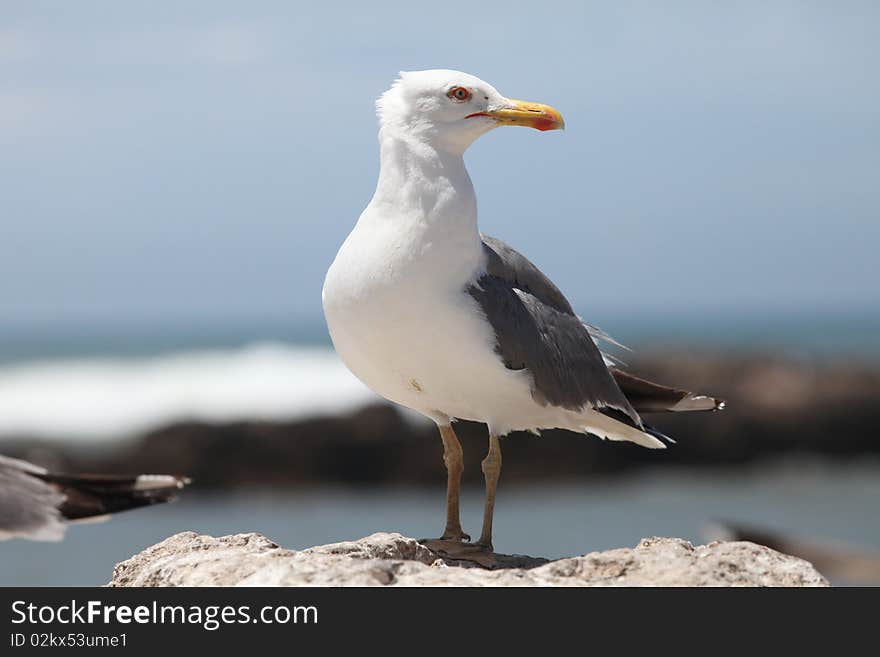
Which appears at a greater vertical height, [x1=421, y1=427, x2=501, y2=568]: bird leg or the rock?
[x1=421, y1=427, x2=501, y2=568]: bird leg

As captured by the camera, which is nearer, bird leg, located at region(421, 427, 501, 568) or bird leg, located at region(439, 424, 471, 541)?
bird leg, located at region(421, 427, 501, 568)

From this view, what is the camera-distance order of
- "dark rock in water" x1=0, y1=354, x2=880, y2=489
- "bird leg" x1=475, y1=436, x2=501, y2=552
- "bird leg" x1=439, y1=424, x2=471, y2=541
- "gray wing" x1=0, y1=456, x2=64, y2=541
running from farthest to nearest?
"dark rock in water" x1=0, y1=354, x2=880, y2=489, "bird leg" x1=439, y1=424, x2=471, y2=541, "bird leg" x1=475, y1=436, x2=501, y2=552, "gray wing" x1=0, y1=456, x2=64, y2=541

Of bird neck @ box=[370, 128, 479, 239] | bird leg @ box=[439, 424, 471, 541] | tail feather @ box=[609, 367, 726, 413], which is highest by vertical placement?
bird neck @ box=[370, 128, 479, 239]

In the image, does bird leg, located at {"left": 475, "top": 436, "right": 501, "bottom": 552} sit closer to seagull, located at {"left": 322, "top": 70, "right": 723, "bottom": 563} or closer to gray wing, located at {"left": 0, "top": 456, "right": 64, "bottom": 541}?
seagull, located at {"left": 322, "top": 70, "right": 723, "bottom": 563}

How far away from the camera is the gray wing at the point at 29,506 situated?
4812 mm

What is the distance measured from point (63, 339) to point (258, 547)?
35.9 meters

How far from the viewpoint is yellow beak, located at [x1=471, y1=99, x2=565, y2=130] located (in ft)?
19.4

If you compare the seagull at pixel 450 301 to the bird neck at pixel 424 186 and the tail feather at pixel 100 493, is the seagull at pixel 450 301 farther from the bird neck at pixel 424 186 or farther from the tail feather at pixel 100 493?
the tail feather at pixel 100 493

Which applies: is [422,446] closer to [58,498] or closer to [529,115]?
[529,115]

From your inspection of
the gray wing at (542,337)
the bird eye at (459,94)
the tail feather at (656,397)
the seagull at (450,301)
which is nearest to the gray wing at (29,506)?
the seagull at (450,301)

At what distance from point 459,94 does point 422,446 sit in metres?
13.9

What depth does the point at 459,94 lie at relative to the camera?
19.2 ft

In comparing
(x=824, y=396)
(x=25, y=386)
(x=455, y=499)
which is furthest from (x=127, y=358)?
(x=455, y=499)

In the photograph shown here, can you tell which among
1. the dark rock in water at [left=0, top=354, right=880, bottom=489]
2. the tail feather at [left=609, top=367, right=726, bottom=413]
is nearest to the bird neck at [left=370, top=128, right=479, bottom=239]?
the tail feather at [left=609, top=367, right=726, bottom=413]
